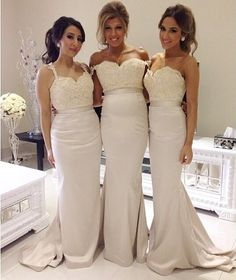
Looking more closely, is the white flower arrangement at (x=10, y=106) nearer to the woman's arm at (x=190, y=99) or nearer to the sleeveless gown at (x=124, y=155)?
the sleeveless gown at (x=124, y=155)

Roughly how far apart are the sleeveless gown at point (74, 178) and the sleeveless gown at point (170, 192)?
0.39 meters

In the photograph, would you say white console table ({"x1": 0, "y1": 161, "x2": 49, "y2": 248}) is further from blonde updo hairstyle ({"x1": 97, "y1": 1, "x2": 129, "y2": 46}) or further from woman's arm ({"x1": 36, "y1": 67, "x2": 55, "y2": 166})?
blonde updo hairstyle ({"x1": 97, "y1": 1, "x2": 129, "y2": 46})

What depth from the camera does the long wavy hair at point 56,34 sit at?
1839 millimetres

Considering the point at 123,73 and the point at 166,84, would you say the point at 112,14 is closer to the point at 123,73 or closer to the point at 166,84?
the point at 123,73

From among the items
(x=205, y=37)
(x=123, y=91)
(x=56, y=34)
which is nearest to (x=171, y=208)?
(x=123, y=91)

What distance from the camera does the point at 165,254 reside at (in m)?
1.99

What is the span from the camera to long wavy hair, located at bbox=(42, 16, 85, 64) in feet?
6.03

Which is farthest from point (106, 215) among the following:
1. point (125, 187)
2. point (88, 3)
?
point (88, 3)

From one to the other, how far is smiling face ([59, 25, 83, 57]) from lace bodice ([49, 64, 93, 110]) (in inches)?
5.6

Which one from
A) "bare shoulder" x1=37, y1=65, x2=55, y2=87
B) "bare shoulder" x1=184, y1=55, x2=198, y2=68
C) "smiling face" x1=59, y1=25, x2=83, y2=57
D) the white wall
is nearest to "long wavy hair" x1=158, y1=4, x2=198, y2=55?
"bare shoulder" x1=184, y1=55, x2=198, y2=68

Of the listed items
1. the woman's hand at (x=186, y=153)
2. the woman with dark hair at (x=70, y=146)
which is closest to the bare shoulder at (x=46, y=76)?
the woman with dark hair at (x=70, y=146)

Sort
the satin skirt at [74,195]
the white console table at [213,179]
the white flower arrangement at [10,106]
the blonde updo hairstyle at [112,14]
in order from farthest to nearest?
1. the white flower arrangement at [10,106]
2. the white console table at [213,179]
3. the satin skirt at [74,195]
4. the blonde updo hairstyle at [112,14]

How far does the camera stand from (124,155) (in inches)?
75.7

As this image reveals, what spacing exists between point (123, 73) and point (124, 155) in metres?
0.51
